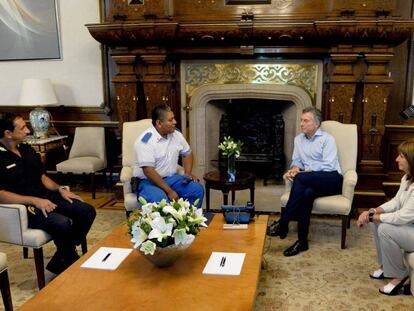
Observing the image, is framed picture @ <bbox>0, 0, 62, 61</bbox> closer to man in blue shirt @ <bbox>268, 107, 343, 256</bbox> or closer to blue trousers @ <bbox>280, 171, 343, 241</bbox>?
man in blue shirt @ <bbox>268, 107, 343, 256</bbox>

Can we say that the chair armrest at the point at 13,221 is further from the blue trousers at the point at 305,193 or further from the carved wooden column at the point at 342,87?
the carved wooden column at the point at 342,87

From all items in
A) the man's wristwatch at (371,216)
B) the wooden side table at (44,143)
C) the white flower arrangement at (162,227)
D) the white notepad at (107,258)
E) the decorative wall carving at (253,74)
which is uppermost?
the decorative wall carving at (253,74)

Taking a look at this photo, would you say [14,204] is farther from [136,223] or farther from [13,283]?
[136,223]

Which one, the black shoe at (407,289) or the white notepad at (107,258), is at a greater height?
the white notepad at (107,258)

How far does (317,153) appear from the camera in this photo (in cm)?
336

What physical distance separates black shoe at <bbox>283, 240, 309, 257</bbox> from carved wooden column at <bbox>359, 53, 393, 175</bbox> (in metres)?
1.25

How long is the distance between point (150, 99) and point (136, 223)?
240cm

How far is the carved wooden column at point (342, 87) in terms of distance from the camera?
12.6 ft

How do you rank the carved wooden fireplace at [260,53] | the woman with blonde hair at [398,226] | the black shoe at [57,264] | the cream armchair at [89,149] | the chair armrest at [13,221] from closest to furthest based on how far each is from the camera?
the woman with blonde hair at [398,226], the chair armrest at [13,221], the black shoe at [57,264], the carved wooden fireplace at [260,53], the cream armchair at [89,149]

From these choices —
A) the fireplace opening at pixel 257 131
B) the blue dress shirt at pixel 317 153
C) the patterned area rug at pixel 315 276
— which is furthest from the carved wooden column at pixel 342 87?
the patterned area rug at pixel 315 276

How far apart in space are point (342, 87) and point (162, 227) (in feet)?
8.62

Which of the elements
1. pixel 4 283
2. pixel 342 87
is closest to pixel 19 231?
pixel 4 283

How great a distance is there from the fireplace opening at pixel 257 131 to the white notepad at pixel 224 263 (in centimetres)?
269

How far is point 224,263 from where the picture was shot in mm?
2072
